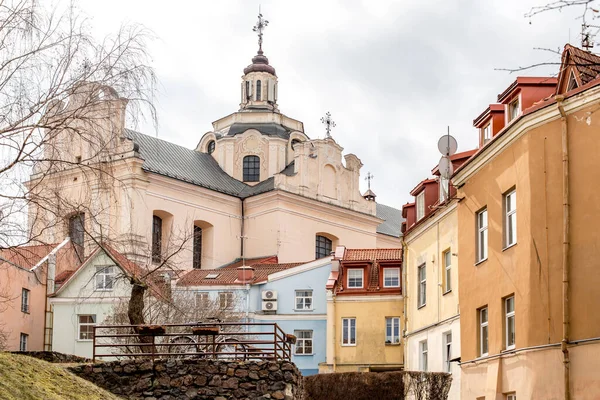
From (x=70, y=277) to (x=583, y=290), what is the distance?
3738 centimetres

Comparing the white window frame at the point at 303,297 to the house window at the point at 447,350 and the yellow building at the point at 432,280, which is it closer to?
the yellow building at the point at 432,280

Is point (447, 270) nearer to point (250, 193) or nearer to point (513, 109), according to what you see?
point (513, 109)

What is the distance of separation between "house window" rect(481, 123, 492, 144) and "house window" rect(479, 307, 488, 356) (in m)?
4.44

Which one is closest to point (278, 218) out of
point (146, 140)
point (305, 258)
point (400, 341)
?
point (305, 258)

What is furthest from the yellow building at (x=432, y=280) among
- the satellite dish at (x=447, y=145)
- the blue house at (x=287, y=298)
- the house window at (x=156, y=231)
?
the house window at (x=156, y=231)

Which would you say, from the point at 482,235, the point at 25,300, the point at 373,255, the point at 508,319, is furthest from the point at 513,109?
the point at 25,300

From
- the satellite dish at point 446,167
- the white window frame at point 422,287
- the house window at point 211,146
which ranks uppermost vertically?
the house window at point 211,146

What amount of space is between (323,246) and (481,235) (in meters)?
46.9

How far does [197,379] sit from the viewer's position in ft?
76.6

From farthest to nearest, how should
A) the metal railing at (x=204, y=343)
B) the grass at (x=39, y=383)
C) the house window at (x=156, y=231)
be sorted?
the house window at (x=156, y=231) → the metal railing at (x=204, y=343) → the grass at (x=39, y=383)

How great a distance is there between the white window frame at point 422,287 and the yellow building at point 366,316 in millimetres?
12441

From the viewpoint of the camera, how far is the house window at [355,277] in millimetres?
50406

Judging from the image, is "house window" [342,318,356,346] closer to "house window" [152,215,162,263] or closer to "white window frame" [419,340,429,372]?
"white window frame" [419,340,429,372]

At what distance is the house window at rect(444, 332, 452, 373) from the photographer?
103 feet
